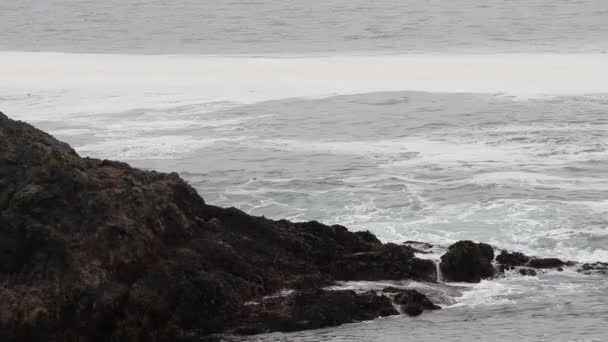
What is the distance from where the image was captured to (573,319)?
A: 16.3m

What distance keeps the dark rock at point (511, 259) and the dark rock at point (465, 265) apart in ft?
2.05

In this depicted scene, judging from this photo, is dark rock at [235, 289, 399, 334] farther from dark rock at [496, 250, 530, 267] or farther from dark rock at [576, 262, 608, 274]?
dark rock at [576, 262, 608, 274]

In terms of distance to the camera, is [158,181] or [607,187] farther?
[607,187]

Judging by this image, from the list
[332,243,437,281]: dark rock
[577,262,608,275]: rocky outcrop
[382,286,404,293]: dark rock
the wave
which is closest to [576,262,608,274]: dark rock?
[577,262,608,275]: rocky outcrop

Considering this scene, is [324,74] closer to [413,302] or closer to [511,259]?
[511,259]

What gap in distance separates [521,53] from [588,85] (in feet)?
39.3

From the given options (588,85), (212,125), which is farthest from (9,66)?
(588,85)

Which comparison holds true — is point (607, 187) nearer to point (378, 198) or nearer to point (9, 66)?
point (378, 198)

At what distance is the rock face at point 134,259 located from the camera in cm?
1484

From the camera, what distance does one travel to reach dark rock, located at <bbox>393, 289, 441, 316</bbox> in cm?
1648

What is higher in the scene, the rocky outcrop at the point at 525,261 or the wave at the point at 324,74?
the wave at the point at 324,74

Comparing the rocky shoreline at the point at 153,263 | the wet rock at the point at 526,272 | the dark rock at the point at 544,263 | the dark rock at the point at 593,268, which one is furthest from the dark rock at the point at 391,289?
the dark rock at the point at 593,268

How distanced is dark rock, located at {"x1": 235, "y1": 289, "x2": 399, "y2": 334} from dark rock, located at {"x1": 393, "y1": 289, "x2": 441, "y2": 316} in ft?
0.65

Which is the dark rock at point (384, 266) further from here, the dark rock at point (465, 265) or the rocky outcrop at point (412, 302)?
the rocky outcrop at point (412, 302)
